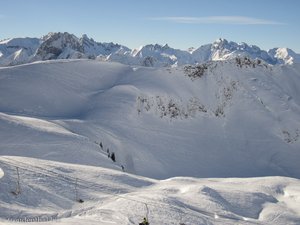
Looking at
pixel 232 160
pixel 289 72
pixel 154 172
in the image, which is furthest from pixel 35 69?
pixel 289 72

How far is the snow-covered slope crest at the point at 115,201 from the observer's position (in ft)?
49.7

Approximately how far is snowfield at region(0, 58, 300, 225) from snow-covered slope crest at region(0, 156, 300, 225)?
75mm

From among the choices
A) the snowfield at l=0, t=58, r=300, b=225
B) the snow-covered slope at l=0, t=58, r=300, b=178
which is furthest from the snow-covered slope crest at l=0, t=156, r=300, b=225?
the snow-covered slope at l=0, t=58, r=300, b=178

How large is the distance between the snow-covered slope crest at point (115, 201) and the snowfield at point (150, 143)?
0.08 metres

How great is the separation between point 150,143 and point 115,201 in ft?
103

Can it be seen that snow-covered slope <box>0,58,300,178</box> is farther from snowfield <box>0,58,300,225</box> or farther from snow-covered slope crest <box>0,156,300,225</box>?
snow-covered slope crest <box>0,156,300,225</box>

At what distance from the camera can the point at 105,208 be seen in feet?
53.7

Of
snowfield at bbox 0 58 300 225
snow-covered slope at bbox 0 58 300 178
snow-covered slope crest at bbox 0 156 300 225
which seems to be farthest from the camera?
snow-covered slope at bbox 0 58 300 178

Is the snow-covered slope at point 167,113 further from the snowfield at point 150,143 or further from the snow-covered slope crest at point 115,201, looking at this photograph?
the snow-covered slope crest at point 115,201

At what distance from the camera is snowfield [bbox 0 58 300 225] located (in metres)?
17.3

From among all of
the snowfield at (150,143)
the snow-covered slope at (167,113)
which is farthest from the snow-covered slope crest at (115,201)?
the snow-covered slope at (167,113)

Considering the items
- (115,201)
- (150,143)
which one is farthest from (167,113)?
(115,201)

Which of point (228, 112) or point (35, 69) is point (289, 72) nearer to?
point (228, 112)

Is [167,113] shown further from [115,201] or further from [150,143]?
[115,201]
